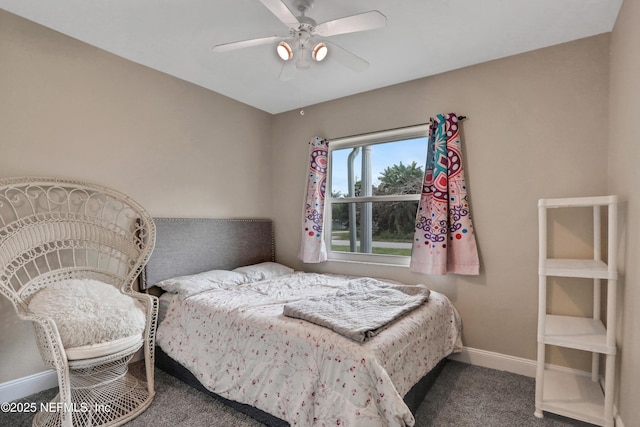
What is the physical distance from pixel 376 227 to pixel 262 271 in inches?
48.3

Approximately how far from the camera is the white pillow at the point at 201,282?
250 centimetres

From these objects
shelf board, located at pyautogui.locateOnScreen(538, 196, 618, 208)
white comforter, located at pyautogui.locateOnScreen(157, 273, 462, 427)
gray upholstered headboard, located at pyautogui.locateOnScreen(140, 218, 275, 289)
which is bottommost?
white comforter, located at pyautogui.locateOnScreen(157, 273, 462, 427)

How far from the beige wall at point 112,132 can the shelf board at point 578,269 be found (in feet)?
9.04

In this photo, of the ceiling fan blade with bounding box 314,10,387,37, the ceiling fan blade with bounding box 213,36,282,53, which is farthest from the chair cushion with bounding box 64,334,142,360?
the ceiling fan blade with bounding box 314,10,387,37

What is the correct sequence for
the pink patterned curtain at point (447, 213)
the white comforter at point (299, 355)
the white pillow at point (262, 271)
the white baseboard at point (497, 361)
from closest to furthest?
the white comforter at point (299, 355), the white baseboard at point (497, 361), the pink patterned curtain at point (447, 213), the white pillow at point (262, 271)

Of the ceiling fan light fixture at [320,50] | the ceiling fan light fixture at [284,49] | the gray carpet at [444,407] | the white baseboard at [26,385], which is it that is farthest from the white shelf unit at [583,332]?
the white baseboard at [26,385]

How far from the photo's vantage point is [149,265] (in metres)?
2.62

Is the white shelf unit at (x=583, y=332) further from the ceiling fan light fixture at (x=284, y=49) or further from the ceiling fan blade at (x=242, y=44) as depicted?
the ceiling fan blade at (x=242, y=44)

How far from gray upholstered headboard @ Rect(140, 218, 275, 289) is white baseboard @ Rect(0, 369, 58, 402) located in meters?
0.79

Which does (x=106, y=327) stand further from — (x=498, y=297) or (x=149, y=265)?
(x=498, y=297)

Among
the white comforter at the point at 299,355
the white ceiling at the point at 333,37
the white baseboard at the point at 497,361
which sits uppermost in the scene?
the white ceiling at the point at 333,37

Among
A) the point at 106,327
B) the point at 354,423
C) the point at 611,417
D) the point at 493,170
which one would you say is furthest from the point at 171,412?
the point at 493,170

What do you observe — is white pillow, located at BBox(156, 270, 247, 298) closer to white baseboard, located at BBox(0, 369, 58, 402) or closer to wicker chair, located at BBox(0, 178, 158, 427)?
wicker chair, located at BBox(0, 178, 158, 427)

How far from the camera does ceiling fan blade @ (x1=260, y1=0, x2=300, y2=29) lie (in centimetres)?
153
